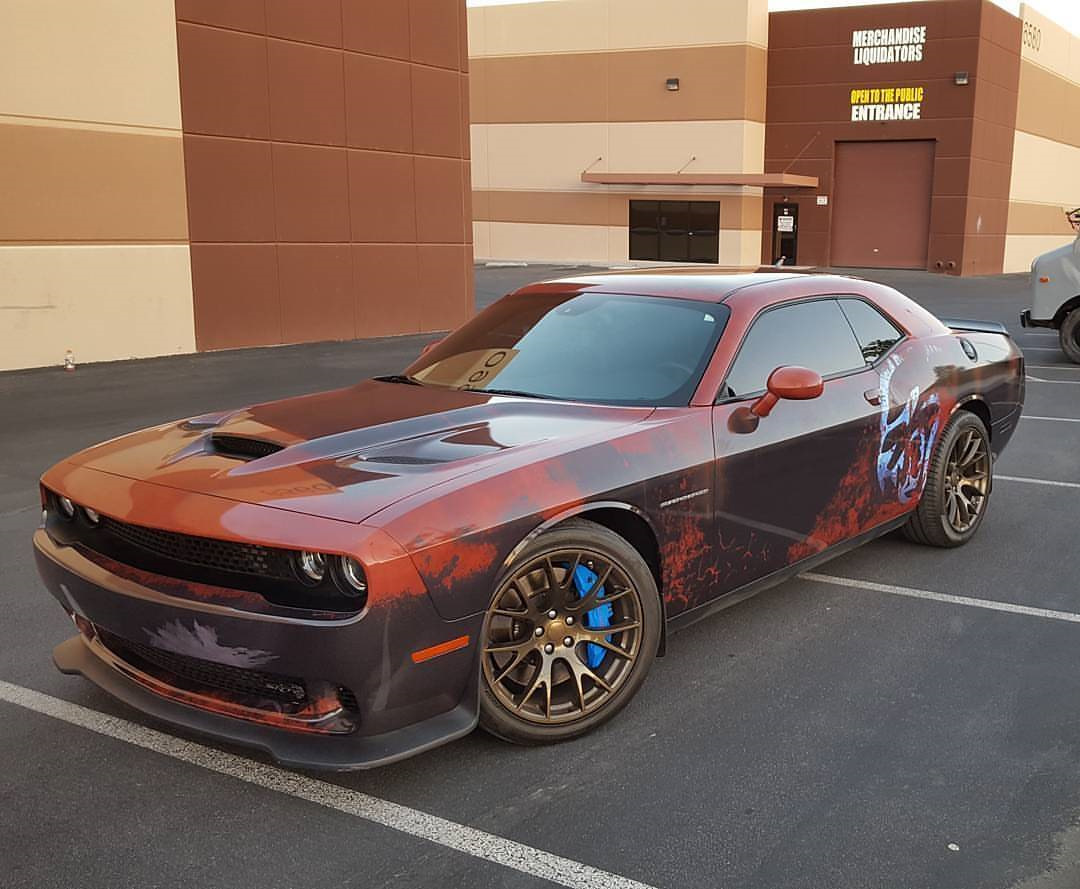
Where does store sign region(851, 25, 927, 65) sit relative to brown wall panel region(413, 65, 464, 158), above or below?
above

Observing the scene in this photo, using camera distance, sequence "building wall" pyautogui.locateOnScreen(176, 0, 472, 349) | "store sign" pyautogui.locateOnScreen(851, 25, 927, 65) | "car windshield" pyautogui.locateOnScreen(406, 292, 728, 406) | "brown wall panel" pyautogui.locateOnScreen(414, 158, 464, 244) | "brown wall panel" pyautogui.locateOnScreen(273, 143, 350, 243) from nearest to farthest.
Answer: "car windshield" pyautogui.locateOnScreen(406, 292, 728, 406) → "building wall" pyautogui.locateOnScreen(176, 0, 472, 349) → "brown wall panel" pyautogui.locateOnScreen(273, 143, 350, 243) → "brown wall panel" pyautogui.locateOnScreen(414, 158, 464, 244) → "store sign" pyautogui.locateOnScreen(851, 25, 927, 65)

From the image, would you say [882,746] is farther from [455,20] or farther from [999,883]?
[455,20]

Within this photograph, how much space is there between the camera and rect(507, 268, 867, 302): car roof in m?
4.80

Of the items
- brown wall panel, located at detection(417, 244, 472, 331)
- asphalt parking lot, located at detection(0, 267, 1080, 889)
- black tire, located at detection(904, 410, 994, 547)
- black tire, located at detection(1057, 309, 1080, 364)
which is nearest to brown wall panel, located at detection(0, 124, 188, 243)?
brown wall panel, located at detection(417, 244, 472, 331)

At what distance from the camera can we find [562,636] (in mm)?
3648

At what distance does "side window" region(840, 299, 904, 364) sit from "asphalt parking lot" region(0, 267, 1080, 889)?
1.19 metres

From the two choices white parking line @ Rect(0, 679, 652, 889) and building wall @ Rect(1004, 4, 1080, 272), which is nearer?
white parking line @ Rect(0, 679, 652, 889)

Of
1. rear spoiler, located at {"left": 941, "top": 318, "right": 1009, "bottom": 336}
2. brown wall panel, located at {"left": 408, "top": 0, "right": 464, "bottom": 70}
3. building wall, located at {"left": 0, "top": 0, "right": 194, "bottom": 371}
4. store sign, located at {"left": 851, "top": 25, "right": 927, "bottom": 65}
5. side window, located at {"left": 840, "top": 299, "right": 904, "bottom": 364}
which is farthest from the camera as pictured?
store sign, located at {"left": 851, "top": 25, "right": 927, "bottom": 65}

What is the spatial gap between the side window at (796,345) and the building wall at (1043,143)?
3672 centimetres

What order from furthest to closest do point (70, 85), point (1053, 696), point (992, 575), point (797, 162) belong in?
point (797, 162), point (70, 85), point (992, 575), point (1053, 696)

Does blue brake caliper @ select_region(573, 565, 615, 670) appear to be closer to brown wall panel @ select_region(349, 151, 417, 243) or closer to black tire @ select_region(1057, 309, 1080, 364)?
black tire @ select_region(1057, 309, 1080, 364)

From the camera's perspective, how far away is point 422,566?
10.3 ft

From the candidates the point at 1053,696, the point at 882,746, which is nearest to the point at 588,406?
the point at 882,746

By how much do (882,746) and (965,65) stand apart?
3491 centimetres
